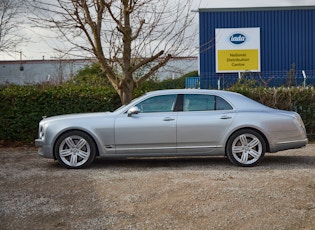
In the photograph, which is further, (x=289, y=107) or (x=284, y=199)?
(x=289, y=107)

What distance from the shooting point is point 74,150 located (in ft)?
29.0

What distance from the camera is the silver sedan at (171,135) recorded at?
8.78 m

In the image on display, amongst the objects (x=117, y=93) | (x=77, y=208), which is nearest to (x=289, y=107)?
(x=117, y=93)

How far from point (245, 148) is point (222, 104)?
2.87 feet

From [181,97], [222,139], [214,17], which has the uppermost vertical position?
[214,17]

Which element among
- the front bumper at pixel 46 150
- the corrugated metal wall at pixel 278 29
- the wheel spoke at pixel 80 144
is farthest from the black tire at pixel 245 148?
the corrugated metal wall at pixel 278 29

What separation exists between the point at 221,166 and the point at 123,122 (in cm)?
185

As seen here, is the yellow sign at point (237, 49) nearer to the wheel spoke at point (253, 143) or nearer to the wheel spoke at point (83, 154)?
the wheel spoke at point (253, 143)

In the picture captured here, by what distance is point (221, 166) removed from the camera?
888 cm

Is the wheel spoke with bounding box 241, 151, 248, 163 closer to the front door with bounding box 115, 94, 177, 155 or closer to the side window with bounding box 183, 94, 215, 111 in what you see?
the side window with bounding box 183, 94, 215, 111

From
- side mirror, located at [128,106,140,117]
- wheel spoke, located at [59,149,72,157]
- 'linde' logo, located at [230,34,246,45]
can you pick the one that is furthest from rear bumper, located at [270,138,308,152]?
'linde' logo, located at [230,34,246,45]

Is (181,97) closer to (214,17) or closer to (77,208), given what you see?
(77,208)

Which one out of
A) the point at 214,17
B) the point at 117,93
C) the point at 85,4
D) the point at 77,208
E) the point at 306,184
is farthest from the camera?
the point at 214,17

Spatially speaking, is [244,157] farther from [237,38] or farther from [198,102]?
[237,38]
